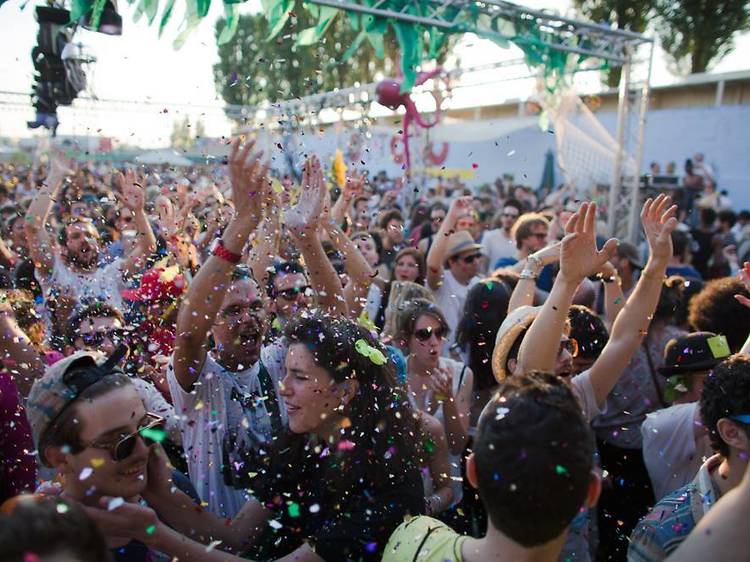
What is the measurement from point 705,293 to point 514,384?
2.50 m

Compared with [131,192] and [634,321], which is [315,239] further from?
[131,192]

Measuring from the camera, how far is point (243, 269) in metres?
2.64

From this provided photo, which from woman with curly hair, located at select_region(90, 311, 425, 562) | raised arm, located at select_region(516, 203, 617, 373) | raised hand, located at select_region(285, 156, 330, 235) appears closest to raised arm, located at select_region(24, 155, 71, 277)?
raised hand, located at select_region(285, 156, 330, 235)

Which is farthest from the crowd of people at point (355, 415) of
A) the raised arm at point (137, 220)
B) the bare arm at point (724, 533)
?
the raised arm at point (137, 220)

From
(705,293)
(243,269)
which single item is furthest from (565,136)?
(243,269)

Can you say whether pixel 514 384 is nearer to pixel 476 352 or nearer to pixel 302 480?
pixel 302 480

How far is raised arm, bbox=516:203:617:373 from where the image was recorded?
2.09 metres

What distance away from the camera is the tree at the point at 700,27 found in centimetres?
2430

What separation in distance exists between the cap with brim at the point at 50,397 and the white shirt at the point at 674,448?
2.12 metres

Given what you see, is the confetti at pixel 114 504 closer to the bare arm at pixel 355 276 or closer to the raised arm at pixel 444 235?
the bare arm at pixel 355 276

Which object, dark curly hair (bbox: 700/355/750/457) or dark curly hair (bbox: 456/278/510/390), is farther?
dark curly hair (bbox: 456/278/510/390)

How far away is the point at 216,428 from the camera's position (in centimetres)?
230

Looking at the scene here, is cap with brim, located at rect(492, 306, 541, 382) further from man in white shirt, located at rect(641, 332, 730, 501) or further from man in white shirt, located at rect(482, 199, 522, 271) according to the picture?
man in white shirt, located at rect(482, 199, 522, 271)

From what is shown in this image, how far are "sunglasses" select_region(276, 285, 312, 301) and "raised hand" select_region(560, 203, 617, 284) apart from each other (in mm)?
1544
